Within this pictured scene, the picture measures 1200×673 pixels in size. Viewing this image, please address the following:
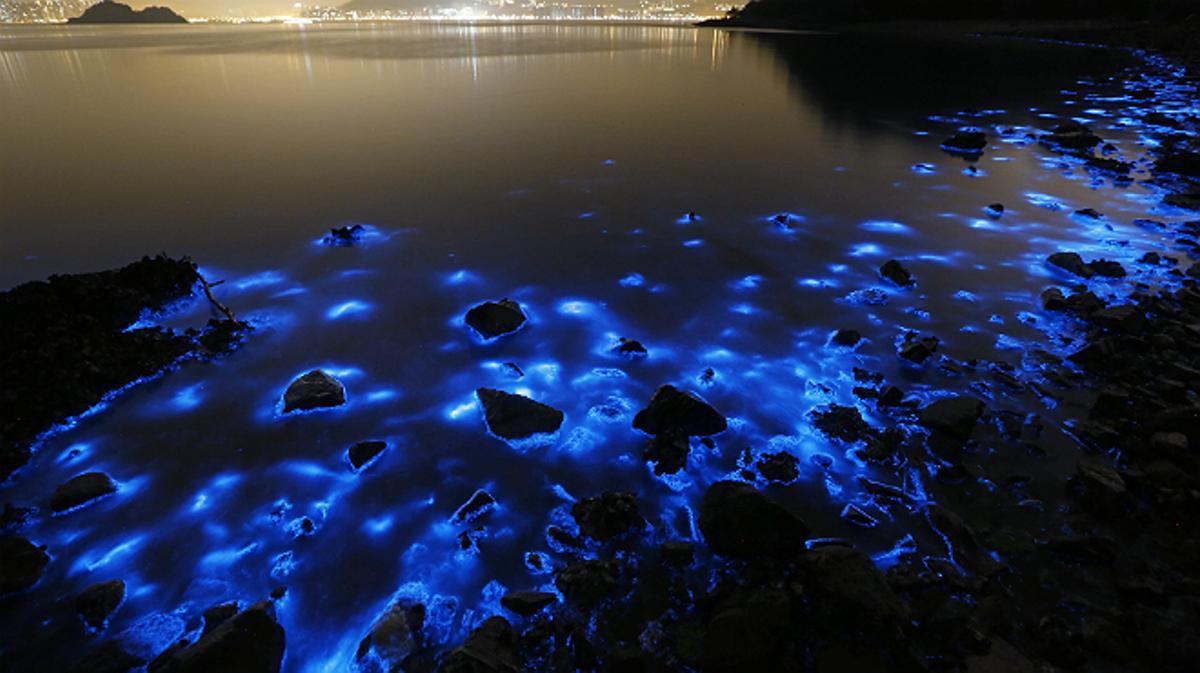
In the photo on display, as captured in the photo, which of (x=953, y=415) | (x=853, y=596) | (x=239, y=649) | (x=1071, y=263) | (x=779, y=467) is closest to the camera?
(x=239, y=649)

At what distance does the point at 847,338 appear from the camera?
21.3 ft

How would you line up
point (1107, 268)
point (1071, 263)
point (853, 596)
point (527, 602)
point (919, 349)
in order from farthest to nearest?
point (1071, 263) → point (1107, 268) → point (919, 349) → point (527, 602) → point (853, 596)

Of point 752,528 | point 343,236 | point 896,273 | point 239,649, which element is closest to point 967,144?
point 896,273

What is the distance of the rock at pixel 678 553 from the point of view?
3908 mm

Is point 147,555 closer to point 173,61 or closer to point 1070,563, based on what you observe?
point 1070,563

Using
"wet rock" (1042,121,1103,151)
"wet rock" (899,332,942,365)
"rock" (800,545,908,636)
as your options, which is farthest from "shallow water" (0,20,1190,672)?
"wet rock" (1042,121,1103,151)

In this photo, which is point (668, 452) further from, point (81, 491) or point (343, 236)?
point (343, 236)

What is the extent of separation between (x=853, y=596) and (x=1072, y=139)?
18.9 meters

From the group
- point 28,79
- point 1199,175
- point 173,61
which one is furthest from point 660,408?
point 173,61

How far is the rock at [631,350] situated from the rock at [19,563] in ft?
16.7

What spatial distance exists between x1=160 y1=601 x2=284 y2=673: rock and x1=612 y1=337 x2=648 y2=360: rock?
407cm

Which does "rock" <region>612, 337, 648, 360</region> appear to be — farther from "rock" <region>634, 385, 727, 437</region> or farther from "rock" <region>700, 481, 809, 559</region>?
"rock" <region>700, 481, 809, 559</region>

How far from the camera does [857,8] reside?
9069cm

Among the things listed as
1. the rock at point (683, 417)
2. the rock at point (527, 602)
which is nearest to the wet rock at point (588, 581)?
the rock at point (527, 602)
